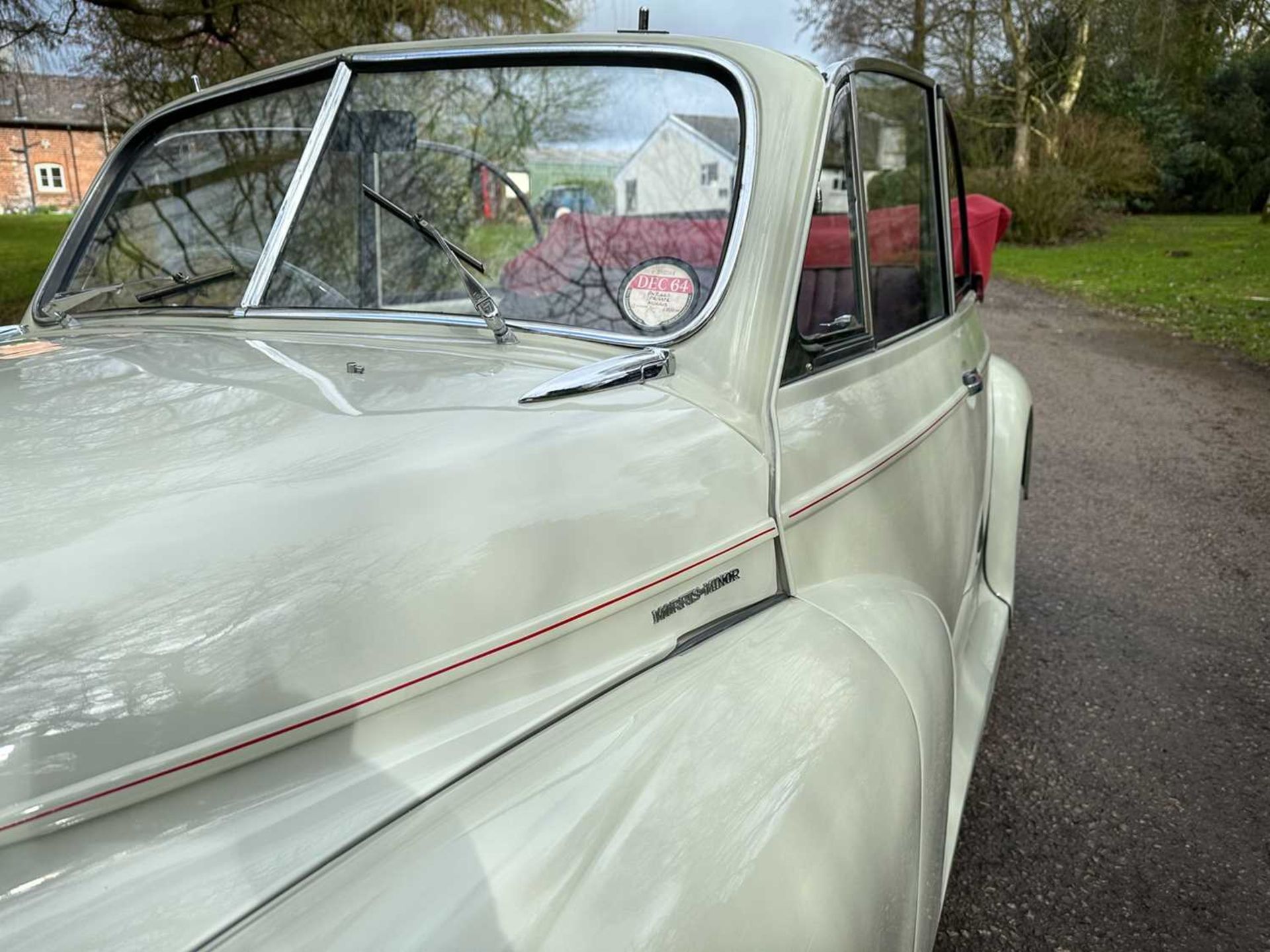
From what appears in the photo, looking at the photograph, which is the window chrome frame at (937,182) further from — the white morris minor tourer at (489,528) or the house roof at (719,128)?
the house roof at (719,128)

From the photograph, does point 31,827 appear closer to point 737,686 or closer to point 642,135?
point 737,686

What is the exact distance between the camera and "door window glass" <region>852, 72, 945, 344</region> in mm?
2188

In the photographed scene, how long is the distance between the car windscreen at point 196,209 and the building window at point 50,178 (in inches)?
1788

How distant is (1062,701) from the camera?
312cm

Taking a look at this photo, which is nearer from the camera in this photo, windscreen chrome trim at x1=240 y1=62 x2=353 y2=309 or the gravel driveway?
windscreen chrome trim at x1=240 y1=62 x2=353 y2=309

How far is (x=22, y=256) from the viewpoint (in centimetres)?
1302

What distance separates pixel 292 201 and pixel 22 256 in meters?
13.7

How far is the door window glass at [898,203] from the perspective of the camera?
2188mm

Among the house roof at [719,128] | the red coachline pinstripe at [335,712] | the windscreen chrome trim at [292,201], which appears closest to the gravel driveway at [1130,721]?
the red coachline pinstripe at [335,712]

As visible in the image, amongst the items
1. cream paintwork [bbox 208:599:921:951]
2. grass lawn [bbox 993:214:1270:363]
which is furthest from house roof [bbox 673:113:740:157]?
grass lawn [bbox 993:214:1270:363]

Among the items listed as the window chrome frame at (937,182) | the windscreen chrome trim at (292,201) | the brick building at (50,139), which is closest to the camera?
the windscreen chrome trim at (292,201)

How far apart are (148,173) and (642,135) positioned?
1.27 metres

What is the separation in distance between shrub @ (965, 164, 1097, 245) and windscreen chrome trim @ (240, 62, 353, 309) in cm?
2077

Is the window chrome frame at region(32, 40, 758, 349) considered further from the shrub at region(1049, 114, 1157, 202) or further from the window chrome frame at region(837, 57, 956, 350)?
the shrub at region(1049, 114, 1157, 202)
